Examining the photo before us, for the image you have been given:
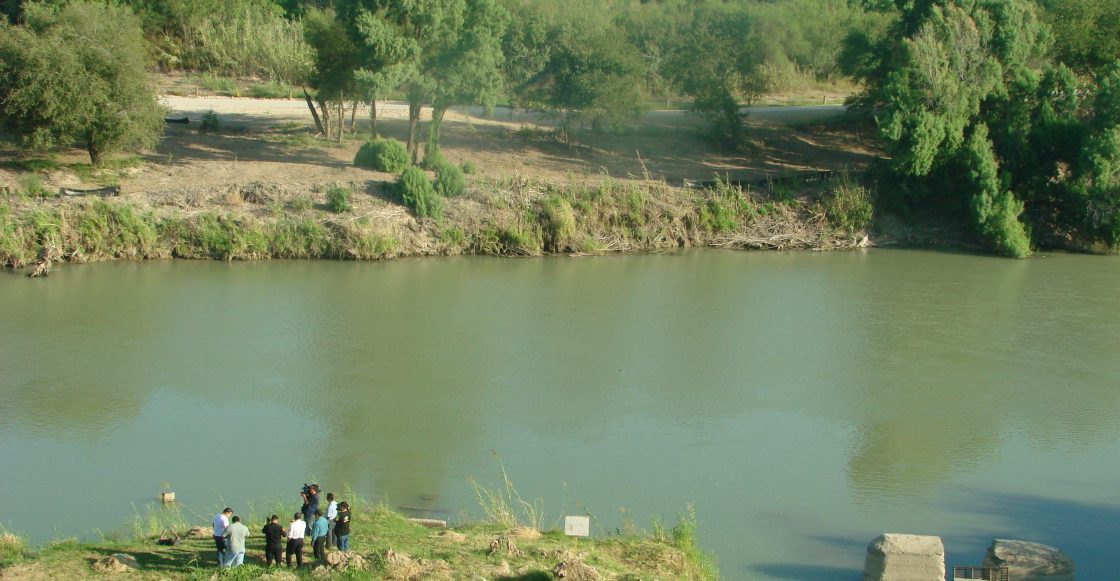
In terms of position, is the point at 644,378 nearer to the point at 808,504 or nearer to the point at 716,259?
the point at 808,504

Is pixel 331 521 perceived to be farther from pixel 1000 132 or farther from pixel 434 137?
pixel 1000 132

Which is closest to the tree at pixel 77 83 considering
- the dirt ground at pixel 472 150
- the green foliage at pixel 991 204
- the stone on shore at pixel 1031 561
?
the dirt ground at pixel 472 150

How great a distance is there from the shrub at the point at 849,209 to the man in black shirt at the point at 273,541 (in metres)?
21.8

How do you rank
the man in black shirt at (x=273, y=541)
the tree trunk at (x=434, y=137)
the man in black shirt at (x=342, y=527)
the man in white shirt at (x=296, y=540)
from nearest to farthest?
the man in black shirt at (x=273, y=541) < the man in white shirt at (x=296, y=540) < the man in black shirt at (x=342, y=527) < the tree trunk at (x=434, y=137)

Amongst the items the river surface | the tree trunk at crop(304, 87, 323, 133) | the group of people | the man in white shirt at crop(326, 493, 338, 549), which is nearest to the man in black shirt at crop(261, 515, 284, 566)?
the group of people

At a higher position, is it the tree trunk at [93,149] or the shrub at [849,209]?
the tree trunk at [93,149]

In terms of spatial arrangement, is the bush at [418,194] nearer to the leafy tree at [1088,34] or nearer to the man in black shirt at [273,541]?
the man in black shirt at [273,541]

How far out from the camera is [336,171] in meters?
28.0

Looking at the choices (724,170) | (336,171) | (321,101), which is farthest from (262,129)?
(724,170)

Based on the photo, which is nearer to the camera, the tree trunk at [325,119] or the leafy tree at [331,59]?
the leafy tree at [331,59]

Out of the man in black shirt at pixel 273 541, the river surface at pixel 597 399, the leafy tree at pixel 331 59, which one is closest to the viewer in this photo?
the man in black shirt at pixel 273 541

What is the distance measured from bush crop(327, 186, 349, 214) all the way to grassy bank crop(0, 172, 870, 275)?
53 millimetres

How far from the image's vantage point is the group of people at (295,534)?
9609 mm

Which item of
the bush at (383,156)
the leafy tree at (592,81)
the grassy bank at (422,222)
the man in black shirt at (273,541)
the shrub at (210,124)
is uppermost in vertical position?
the leafy tree at (592,81)
